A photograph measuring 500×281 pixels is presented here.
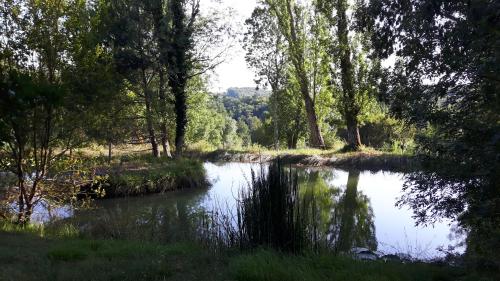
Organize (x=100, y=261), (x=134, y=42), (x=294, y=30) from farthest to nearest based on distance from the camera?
(x=294, y=30) → (x=134, y=42) → (x=100, y=261)

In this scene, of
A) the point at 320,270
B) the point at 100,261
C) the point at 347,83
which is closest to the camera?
the point at 320,270

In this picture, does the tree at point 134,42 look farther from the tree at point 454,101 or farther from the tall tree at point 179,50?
the tree at point 454,101

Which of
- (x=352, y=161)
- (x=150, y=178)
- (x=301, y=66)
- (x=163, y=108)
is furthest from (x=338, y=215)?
(x=301, y=66)

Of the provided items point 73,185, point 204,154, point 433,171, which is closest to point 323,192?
point 73,185

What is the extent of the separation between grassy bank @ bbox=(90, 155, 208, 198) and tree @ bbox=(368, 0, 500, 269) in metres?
10.1

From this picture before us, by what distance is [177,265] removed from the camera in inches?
204

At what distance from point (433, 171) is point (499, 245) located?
129 cm

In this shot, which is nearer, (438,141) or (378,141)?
(438,141)

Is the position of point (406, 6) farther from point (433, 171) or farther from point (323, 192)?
point (323, 192)

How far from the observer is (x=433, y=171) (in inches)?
218

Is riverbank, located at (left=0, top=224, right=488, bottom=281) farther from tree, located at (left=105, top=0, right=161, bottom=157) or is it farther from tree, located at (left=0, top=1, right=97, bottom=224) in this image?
tree, located at (left=105, top=0, right=161, bottom=157)

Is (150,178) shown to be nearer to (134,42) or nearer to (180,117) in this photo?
(180,117)

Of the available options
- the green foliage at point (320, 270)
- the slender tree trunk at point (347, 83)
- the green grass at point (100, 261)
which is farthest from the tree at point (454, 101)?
the slender tree trunk at point (347, 83)

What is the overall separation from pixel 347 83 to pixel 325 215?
14.6 metres
